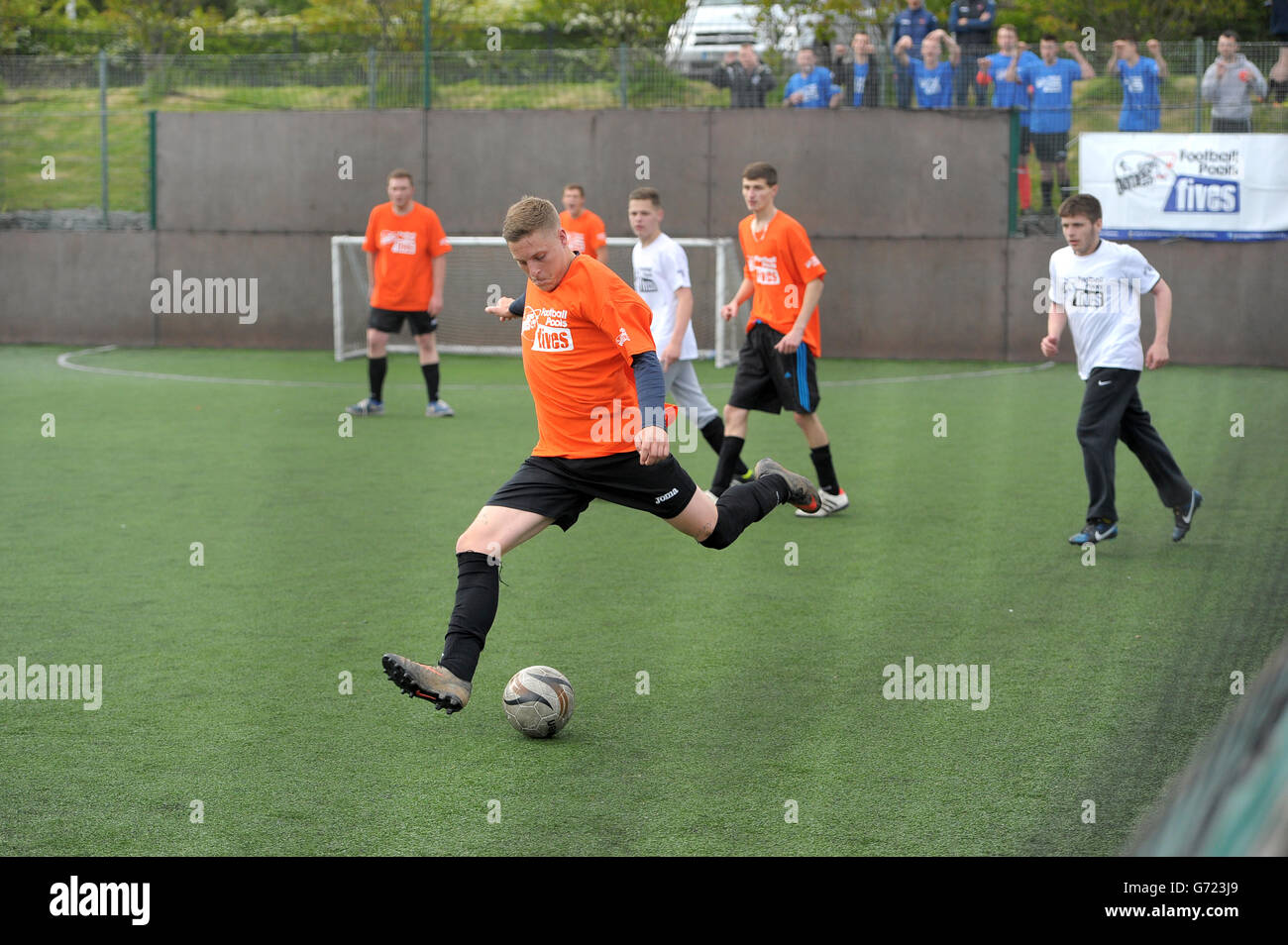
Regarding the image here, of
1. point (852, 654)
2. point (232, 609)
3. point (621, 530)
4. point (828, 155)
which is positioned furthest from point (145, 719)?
point (828, 155)

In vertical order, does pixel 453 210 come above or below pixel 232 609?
above

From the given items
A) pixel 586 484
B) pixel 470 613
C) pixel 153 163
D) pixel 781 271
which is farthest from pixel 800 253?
pixel 153 163

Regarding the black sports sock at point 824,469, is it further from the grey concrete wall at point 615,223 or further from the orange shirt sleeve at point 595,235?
the grey concrete wall at point 615,223

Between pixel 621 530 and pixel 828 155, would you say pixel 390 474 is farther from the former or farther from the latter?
pixel 828 155

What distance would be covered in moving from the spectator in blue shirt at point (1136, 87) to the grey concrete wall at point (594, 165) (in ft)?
5.03

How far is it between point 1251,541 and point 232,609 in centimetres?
567

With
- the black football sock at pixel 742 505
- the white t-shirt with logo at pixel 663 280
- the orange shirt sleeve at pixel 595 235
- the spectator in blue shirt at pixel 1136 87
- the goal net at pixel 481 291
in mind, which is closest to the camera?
the black football sock at pixel 742 505

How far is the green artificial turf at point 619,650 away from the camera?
453 cm

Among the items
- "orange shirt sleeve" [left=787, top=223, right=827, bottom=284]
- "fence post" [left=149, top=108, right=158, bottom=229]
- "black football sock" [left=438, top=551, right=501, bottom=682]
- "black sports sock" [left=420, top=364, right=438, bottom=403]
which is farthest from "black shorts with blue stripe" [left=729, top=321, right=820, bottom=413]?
"fence post" [left=149, top=108, right=158, bottom=229]

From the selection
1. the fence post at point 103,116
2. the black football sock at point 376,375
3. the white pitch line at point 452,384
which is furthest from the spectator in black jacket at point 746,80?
the fence post at point 103,116

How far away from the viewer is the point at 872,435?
43.6 ft

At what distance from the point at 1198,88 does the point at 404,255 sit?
11.2 metres

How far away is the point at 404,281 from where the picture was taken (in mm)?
14383
